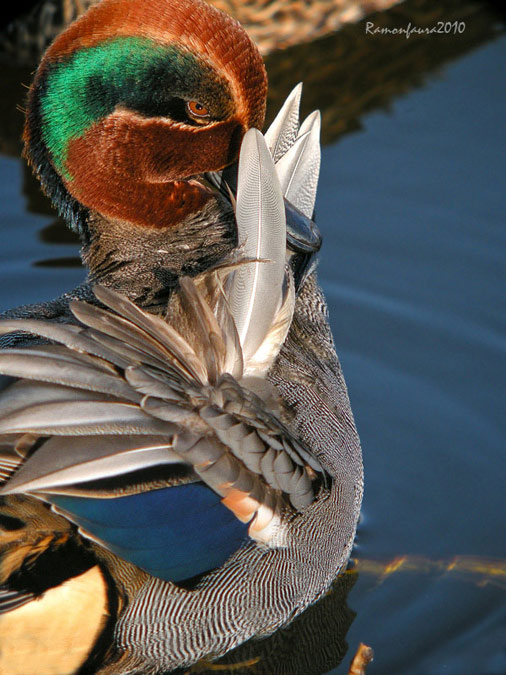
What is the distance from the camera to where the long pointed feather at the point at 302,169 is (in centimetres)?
381

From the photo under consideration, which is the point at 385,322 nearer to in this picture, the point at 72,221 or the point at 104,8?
the point at 72,221

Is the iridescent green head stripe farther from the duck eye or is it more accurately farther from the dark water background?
the dark water background

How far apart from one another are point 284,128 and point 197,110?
3.03 feet

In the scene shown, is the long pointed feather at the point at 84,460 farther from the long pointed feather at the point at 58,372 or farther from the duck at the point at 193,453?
A: the long pointed feather at the point at 58,372

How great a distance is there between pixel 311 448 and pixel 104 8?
4.69 feet

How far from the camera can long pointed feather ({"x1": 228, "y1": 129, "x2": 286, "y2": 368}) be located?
287 cm

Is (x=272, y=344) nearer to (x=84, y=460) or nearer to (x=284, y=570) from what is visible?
(x=284, y=570)

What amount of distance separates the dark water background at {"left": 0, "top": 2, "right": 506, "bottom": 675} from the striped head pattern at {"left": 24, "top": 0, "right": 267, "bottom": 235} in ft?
3.95

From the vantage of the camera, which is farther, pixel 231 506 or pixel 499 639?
pixel 499 639

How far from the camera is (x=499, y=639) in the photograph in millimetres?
3068

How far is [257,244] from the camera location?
2.94m

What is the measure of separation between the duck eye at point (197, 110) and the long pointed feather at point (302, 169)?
662mm

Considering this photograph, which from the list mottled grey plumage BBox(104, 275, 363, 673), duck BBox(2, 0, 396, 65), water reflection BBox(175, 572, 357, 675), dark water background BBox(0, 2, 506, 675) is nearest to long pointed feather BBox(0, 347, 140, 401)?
mottled grey plumage BBox(104, 275, 363, 673)

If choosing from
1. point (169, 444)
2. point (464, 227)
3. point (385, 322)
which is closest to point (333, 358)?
point (385, 322)
